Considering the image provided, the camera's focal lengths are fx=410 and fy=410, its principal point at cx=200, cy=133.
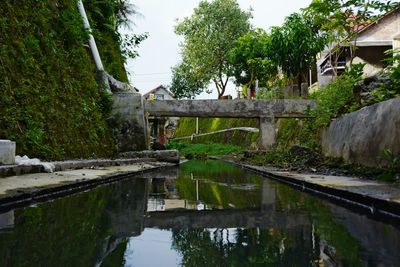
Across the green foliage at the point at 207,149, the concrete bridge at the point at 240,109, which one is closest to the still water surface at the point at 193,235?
the concrete bridge at the point at 240,109

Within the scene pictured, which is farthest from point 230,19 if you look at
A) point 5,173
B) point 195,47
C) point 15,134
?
point 5,173

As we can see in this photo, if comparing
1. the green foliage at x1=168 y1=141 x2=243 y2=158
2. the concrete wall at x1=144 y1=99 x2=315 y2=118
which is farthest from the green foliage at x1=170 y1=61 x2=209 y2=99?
the concrete wall at x1=144 y1=99 x2=315 y2=118

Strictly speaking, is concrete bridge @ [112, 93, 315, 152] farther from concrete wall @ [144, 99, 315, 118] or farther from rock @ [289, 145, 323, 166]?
rock @ [289, 145, 323, 166]

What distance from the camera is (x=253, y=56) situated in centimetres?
4084

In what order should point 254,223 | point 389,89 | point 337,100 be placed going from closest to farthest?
point 254,223, point 389,89, point 337,100

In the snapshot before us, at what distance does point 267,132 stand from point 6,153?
17.2 m

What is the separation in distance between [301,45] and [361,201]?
2642 cm

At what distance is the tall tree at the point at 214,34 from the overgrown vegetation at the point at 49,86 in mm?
24338

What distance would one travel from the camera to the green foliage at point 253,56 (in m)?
39.2

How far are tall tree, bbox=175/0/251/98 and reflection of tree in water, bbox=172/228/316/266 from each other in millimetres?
41607

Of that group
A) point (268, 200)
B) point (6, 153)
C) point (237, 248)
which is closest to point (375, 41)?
point (268, 200)

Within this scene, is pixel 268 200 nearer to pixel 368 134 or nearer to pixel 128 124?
pixel 368 134

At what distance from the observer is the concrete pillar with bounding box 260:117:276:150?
22.9 m

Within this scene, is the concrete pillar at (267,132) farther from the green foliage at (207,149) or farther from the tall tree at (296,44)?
the green foliage at (207,149)
